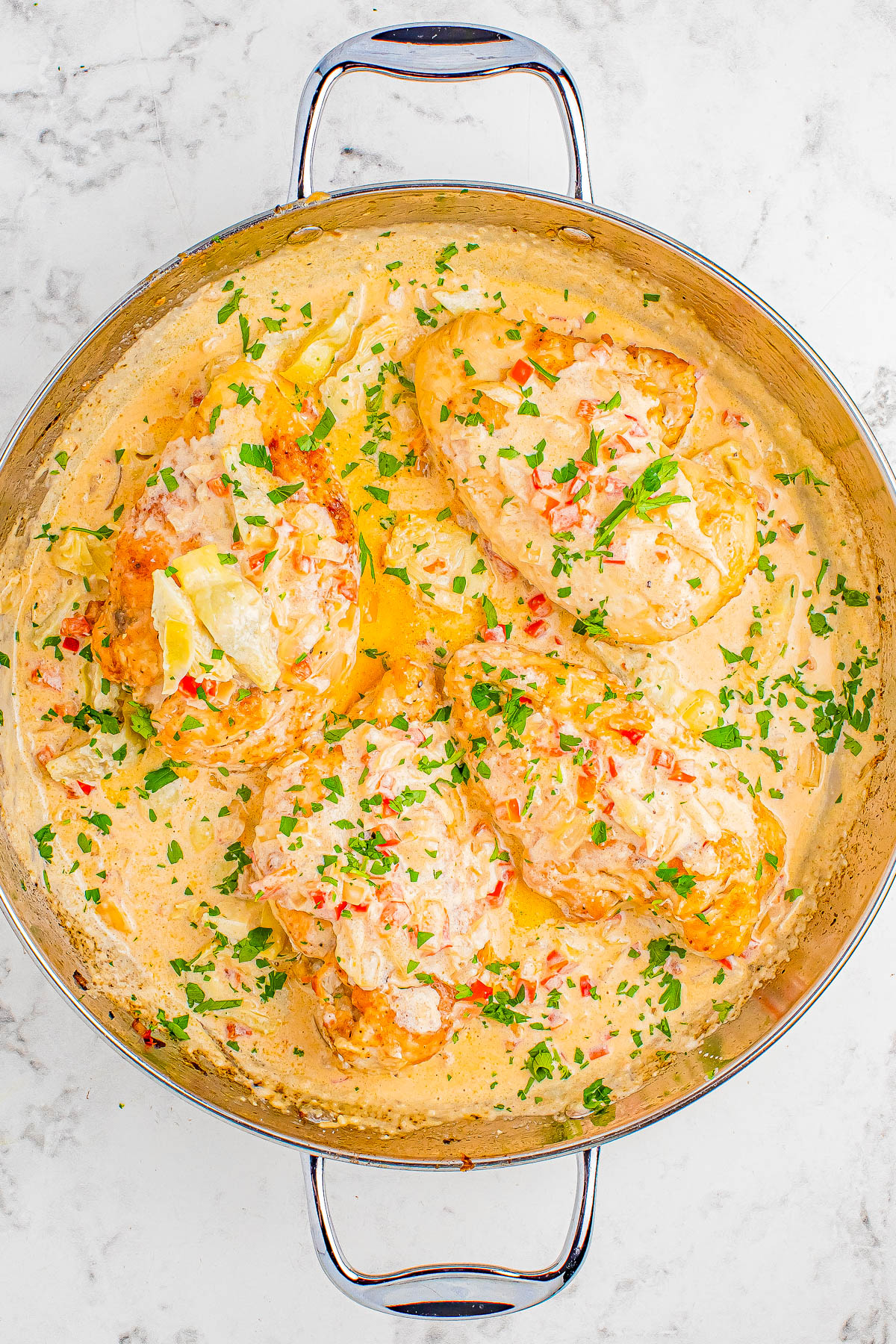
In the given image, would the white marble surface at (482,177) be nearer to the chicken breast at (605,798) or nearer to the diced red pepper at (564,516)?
the chicken breast at (605,798)

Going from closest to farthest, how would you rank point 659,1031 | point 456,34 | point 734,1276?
point 456,34, point 659,1031, point 734,1276

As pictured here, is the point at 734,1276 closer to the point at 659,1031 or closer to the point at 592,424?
the point at 659,1031

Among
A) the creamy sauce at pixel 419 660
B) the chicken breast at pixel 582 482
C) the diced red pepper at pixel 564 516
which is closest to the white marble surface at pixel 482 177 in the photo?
the creamy sauce at pixel 419 660

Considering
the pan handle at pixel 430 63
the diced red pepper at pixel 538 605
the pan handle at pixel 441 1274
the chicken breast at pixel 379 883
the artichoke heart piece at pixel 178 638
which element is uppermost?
the pan handle at pixel 430 63

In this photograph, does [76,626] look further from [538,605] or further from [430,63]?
[430,63]

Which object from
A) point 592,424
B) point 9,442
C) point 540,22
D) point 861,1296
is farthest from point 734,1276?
point 540,22

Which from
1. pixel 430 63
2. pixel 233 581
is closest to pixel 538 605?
pixel 233 581
